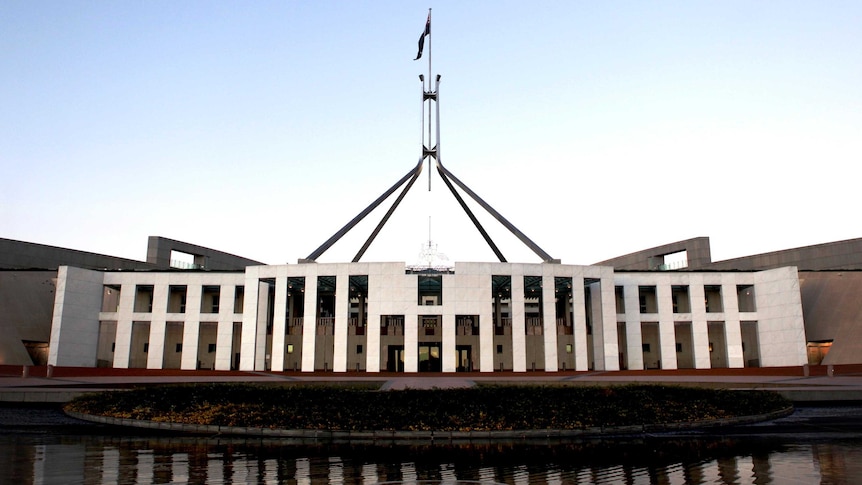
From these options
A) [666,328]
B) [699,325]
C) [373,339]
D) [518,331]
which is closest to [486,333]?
[518,331]

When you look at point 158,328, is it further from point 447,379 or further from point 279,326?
point 447,379

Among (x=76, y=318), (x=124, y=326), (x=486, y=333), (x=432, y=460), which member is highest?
(x=76, y=318)

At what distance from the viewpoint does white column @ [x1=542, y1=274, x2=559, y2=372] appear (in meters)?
42.4

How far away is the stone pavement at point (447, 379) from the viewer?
79.3ft

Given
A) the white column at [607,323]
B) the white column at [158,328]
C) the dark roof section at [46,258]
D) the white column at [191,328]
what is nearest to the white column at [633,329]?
the white column at [607,323]

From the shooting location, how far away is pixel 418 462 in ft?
38.5

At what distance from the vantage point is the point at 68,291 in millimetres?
44906

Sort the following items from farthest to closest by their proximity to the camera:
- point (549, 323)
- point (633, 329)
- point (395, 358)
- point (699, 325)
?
point (395, 358) < point (699, 325) < point (633, 329) < point (549, 323)

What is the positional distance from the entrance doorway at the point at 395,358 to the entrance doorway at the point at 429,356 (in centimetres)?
183

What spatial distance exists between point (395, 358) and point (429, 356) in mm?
2984

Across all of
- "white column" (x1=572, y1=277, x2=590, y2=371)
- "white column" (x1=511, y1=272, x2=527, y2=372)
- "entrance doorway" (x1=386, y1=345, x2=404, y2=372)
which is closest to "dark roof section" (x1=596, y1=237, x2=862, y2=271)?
"white column" (x1=572, y1=277, x2=590, y2=371)

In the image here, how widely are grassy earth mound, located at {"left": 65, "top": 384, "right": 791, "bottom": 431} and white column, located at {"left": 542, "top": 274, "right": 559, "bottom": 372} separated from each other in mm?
22613

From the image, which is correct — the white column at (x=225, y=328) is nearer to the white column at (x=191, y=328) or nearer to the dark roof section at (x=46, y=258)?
the white column at (x=191, y=328)

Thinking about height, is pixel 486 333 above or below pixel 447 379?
above
